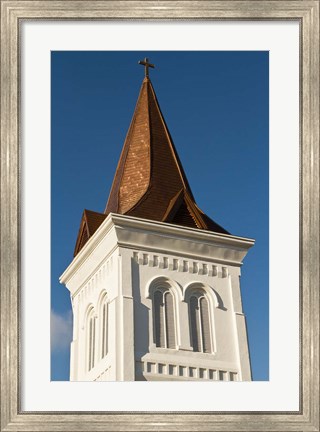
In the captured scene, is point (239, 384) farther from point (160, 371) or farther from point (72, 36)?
point (160, 371)

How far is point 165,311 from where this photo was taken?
18297 mm

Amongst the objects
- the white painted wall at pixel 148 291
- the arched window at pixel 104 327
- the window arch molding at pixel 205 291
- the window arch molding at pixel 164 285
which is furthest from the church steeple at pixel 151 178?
the arched window at pixel 104 327

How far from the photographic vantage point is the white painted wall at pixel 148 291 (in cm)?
1719

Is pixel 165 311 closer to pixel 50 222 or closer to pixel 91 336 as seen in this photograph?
pixel 91 336

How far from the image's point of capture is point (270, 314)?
396 inches

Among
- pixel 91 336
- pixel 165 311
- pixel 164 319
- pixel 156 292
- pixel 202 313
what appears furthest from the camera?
pixel 91 336

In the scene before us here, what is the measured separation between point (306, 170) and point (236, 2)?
1751mm

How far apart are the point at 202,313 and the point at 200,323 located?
9.9 inches

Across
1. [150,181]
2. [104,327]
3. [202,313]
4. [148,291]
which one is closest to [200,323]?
[202,313]

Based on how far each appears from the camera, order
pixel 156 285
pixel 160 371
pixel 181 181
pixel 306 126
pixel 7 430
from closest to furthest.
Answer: pixel 7 430, pixel 306 126, pixel 160 371, pixel 156 285, pixel 181 181

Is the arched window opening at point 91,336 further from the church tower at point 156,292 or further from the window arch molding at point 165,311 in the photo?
the window arch molding at point 165,311

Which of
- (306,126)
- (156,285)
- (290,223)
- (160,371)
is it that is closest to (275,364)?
(290,223)

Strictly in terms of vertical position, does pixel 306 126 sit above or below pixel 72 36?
below

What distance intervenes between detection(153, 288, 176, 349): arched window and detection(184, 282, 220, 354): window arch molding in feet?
1.17
